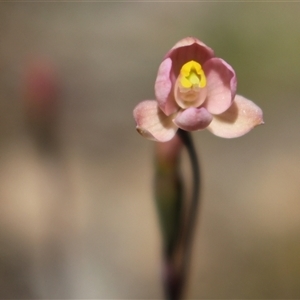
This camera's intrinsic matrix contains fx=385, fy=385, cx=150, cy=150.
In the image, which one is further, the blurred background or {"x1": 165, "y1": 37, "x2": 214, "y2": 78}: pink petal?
the blurred background

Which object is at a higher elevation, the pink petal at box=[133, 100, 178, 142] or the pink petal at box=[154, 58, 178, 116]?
the pink petal at box=[154, 58, 178, 116]

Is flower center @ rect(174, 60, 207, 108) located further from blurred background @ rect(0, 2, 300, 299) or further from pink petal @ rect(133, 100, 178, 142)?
blurred background @ rect(0, 2, 300, 299)

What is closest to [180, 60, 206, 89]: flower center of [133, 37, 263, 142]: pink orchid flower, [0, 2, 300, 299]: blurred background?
[133, 37, 263, 142]: pink orchid flower

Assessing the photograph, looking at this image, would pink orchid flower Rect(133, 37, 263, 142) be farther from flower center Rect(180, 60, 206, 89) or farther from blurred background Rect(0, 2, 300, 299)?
blurred background Rect(0, 2, 300, 299)

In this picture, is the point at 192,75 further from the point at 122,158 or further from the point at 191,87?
the point at 122,158

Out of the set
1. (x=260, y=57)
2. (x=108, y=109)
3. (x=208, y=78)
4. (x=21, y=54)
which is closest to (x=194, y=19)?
(x=260, y=57)

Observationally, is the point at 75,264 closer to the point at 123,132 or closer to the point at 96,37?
the point at 123,132
